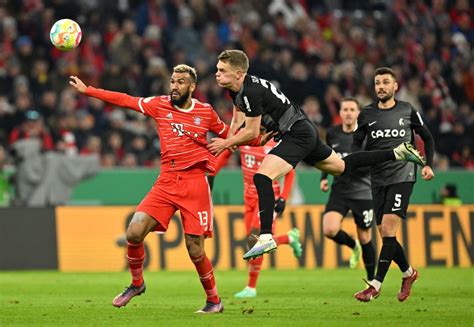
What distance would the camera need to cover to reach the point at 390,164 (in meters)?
13.3

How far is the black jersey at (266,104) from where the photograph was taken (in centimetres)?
1122

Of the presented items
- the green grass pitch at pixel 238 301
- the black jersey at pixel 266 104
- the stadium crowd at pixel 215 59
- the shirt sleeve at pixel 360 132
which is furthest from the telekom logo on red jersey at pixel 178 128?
the stadium crowd at pixel 215 59

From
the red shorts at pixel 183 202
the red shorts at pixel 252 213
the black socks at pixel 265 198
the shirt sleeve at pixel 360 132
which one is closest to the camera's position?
the black socks at pixel 265 198

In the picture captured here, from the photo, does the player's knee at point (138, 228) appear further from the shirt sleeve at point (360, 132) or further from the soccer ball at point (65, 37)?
the shirt sleeve at point (360, 132)

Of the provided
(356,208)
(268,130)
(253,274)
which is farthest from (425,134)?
(253,274)

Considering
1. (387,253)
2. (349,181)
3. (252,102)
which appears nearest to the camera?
(252,102)

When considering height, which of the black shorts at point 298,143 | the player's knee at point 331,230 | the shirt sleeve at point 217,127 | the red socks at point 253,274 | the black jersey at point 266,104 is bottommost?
the red socks at point 253,274

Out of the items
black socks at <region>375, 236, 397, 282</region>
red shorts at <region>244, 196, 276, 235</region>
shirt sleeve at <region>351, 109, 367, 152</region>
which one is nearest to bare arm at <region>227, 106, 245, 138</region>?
shirt sleeve at <region>351, 109, 367, 152</region>

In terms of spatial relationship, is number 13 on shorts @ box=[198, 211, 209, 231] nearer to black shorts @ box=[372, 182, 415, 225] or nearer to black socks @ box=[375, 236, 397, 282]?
black socks @ box=[375, 236, 397, 282]

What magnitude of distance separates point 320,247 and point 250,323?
33.8 feet

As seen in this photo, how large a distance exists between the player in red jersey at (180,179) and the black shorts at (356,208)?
3.97 meters

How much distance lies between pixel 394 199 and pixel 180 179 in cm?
287

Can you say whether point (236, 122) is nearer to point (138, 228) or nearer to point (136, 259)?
point (138, 228)

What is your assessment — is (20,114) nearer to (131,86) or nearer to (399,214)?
(131,86)
